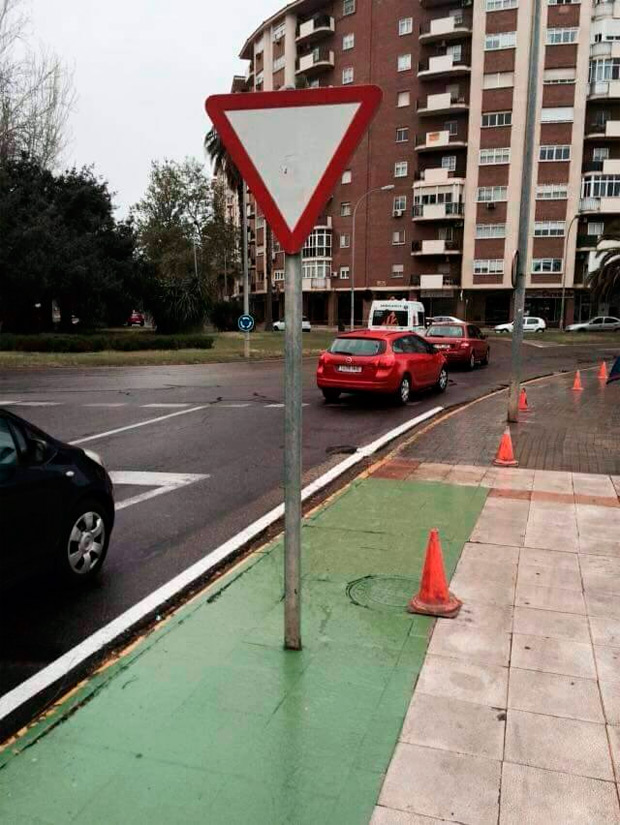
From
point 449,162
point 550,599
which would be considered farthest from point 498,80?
point 550,599

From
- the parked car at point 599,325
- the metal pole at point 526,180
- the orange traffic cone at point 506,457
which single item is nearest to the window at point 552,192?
the parked car at point 599,325

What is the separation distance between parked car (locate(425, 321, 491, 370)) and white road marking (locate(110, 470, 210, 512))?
1646 centimetres

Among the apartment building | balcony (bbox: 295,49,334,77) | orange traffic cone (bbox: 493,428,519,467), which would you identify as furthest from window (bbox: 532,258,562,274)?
orange traffic cone (bbox: 493,428,519,467)

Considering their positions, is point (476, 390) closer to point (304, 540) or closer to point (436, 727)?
point (304, 540)

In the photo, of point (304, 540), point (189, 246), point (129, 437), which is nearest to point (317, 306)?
point (189, 246)

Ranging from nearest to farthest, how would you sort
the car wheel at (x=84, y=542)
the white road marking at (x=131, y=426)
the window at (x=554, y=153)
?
1. the car wheel at (x=84, y=542)
2. the white road marking at (x=131, y=426)
3. the window at (x=554, y=153)

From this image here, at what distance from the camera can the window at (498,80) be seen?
188 feet

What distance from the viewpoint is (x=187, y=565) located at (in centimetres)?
550

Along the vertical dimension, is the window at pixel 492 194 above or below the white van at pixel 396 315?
above

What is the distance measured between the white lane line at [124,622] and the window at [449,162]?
5852 cm

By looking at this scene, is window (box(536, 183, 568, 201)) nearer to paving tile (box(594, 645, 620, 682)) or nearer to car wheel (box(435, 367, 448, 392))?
car wheel (box(435, 367, 448, 392))

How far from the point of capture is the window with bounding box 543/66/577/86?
55.8 meters

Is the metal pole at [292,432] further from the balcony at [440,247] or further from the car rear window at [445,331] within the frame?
the balcony at [440,247]

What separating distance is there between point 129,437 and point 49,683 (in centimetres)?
778
